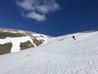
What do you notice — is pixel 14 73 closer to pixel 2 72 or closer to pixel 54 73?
pixel 2 72

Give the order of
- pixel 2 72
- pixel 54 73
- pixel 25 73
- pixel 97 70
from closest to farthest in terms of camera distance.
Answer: pixel 97 70 → pixel 54 73 → pixel 25 73 → pixel 2 72

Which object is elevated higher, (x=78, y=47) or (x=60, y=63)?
(x=78, y=47)

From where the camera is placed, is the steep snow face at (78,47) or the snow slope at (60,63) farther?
the steep snow face at (78,47)

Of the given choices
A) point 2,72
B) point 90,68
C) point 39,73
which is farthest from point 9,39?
point 90,68

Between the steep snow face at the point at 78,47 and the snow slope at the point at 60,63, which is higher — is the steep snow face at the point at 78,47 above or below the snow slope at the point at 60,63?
above

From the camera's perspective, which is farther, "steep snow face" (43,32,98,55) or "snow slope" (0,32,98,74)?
"steep snow face" (43,32,98,55)

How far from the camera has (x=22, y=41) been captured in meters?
81.8

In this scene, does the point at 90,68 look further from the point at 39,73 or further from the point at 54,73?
the point at 39,73

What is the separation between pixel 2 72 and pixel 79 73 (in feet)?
47.2

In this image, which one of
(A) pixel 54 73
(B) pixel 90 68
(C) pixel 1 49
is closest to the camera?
(B) pixel 90 68

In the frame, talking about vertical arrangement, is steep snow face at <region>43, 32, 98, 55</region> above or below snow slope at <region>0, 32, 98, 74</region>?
above

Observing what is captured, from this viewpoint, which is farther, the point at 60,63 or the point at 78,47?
the point at 78,47

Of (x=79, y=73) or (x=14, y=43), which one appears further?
(x=14, y=43)

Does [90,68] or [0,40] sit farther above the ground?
[0,40]
